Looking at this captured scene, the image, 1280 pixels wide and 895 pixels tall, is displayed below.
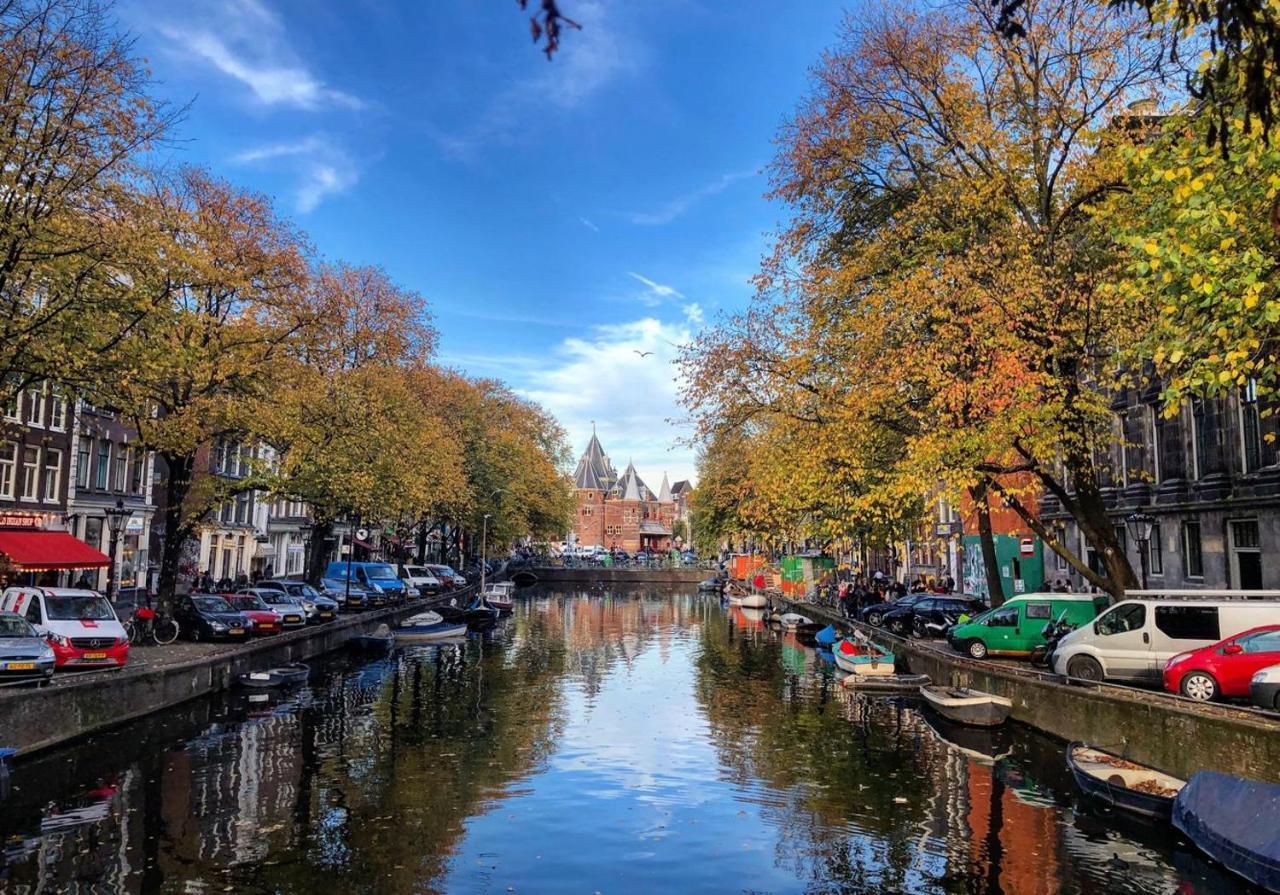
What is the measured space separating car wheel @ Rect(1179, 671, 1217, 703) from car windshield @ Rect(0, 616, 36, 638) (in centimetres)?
2536

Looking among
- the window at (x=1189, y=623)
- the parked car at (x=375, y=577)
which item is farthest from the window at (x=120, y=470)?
the window at (x=1189, y=623)

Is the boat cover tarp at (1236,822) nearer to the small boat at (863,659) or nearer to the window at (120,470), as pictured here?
the small boat at (863,659)

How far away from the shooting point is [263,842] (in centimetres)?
1344

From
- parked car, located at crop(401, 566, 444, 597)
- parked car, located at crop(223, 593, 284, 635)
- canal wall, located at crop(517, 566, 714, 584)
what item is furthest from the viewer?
canal wall, located at crop(517, 566, 714, 584)

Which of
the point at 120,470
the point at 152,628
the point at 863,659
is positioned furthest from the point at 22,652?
the point at 120,470

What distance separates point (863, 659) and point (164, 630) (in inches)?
950

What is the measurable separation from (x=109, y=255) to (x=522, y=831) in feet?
51.0

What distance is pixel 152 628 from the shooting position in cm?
2959

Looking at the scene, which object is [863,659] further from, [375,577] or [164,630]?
[375,577]

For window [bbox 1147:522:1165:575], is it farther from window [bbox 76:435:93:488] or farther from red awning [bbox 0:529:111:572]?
window [bbox 76:435:93:488]

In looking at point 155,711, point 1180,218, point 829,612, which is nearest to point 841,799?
point 1180,218

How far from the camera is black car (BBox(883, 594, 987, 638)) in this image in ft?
125

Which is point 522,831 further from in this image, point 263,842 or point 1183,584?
point 1183,584

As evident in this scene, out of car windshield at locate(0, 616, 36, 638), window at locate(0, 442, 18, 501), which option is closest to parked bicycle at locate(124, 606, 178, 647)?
car windshield at locate(0, 616, 36, 638)
